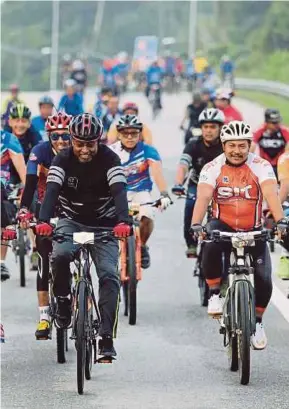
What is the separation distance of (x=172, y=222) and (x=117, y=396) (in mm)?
13058

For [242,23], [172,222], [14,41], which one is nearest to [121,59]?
[242,23]

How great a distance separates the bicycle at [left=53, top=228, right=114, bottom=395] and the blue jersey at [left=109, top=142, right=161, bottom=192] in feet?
13.5

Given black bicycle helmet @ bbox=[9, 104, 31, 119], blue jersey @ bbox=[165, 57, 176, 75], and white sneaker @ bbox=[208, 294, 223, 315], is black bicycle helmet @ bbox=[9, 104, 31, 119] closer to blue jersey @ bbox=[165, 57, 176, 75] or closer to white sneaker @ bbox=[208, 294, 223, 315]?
white sneaker @ bbox=[208, 294, 223, 315]

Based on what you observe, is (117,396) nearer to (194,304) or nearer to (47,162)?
(47,162)

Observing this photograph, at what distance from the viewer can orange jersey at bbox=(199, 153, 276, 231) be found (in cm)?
Answer: 1171

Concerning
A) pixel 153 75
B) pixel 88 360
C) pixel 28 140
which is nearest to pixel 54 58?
pixel 153 75

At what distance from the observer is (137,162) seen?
50.3ft

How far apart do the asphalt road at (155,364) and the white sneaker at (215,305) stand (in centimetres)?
40

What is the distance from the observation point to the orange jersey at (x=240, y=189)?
11.7 metres

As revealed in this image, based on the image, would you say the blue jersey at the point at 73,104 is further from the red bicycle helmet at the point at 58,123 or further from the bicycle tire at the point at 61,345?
the bicycle tire at the point at 61,345

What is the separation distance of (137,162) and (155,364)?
12.4ft

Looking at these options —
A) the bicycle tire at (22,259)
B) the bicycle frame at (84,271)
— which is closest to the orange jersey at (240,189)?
the bicycle frame at (84,271)

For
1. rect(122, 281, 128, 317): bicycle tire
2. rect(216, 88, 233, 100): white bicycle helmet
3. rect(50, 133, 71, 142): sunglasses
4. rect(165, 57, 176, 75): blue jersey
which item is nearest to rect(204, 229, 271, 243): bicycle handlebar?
rect(50, 133, 71, 142): sunglasses

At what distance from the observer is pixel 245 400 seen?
10500 mm
